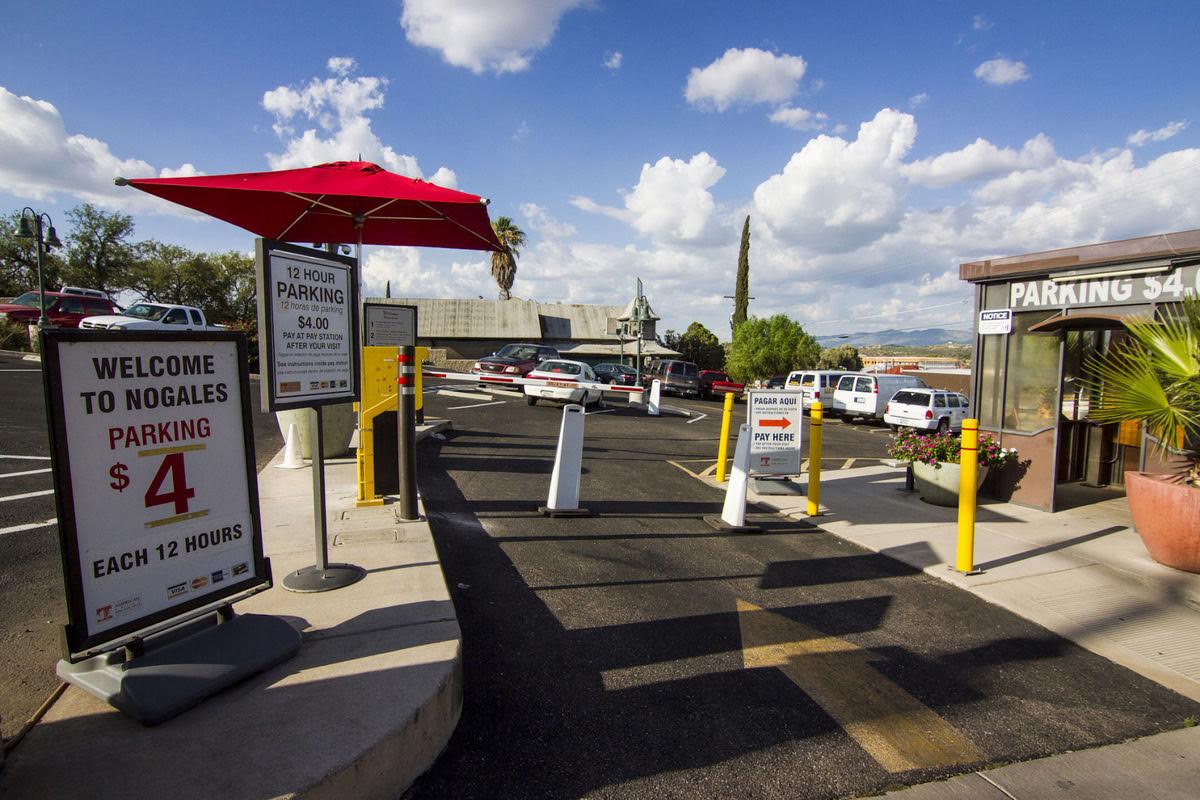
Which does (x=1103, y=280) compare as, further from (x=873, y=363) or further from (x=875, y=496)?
(x=873, y=363)

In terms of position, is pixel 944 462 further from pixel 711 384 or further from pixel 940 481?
pixel 711 384

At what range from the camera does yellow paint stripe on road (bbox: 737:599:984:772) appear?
3.19 m

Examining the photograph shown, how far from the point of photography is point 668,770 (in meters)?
2.90

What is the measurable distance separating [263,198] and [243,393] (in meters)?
3.33

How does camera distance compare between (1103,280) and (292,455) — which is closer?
(1103,280)

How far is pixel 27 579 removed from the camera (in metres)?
4.52

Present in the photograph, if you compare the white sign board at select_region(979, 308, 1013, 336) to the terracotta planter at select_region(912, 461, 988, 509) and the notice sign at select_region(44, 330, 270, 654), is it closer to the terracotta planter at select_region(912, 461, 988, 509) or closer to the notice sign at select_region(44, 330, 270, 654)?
the terracotta planter at select_region(912, 461, 988, 509)

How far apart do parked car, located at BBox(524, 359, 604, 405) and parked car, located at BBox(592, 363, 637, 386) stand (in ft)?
23.0

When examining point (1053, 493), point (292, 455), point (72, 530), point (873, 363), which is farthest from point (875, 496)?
point (873, 363)

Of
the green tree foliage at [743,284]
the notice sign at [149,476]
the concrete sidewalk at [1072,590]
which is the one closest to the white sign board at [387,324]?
the concrete sidewalk at [1072,590]

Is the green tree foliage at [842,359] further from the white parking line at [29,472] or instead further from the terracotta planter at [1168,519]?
the white parking line at [29,472]

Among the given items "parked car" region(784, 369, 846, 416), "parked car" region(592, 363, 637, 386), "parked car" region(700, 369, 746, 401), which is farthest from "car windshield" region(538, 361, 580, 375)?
"parked car" region(700, 369, 746, 401)

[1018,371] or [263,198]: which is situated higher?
[263,198]

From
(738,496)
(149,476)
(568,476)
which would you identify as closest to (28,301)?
(568,476)
